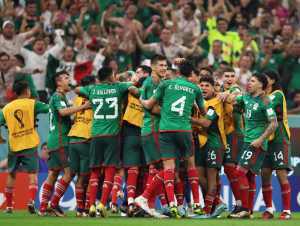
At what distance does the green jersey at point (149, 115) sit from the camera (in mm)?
6848

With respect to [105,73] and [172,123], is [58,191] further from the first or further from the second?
[172,123]

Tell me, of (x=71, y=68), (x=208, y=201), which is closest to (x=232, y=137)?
(x=208, y=201)

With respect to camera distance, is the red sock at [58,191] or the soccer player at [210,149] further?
the red sock at [58,191]

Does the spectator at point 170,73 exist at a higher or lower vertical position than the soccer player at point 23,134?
higher

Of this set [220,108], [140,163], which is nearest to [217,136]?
[220,108]

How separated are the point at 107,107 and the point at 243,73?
24.6 ft

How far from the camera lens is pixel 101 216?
6.99m

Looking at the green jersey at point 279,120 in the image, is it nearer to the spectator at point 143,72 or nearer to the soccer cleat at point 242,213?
the soccer cleat at point 242,213

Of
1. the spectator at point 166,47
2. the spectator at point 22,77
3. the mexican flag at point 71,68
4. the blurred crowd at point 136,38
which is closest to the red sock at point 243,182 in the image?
the blurred crowd at point 136,38

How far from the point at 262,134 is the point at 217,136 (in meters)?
0.78

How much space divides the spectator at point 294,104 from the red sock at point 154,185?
23.9ft

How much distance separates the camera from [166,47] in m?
13.5

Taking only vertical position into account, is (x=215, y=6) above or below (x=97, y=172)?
above

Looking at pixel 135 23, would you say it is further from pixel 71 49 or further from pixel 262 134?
pixel 262 134
